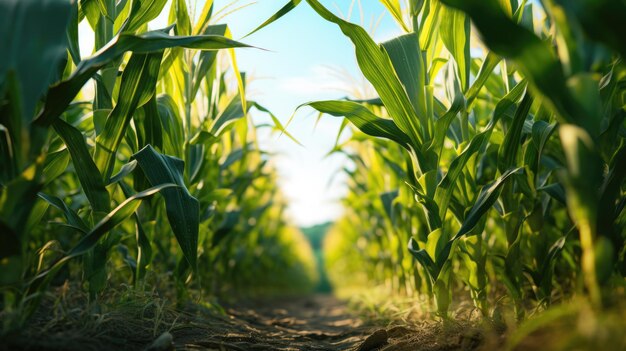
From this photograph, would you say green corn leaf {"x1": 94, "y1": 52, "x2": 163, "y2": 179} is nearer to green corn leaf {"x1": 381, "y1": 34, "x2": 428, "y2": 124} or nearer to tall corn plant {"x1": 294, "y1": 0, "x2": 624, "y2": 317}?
tall corn plant {"x1": 294, "y1": 0, "x2": 624, "y2": 317}

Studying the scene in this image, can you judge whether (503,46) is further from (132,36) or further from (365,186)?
(365,186)

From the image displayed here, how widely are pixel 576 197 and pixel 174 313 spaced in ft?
4.56

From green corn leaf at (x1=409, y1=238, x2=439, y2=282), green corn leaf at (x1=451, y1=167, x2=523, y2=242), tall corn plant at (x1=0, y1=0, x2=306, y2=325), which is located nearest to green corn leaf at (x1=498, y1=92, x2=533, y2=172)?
green corn leaf at (x1=451, y1=167, x2=523, y2=242)

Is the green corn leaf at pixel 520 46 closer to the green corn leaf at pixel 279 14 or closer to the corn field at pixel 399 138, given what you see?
the corn field at pixel 399 138

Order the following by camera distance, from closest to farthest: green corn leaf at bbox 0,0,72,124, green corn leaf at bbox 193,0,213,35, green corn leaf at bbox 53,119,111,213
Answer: green corn leaf at bbox 0,0,72,124 → green corn leaf at bbox 53,119,111,213 → green corn leaf at bbox 193,0,213,35

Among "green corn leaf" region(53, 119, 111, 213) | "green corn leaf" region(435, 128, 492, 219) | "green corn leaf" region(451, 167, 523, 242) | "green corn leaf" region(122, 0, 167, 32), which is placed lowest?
"green corn leaf" region(451, 167, 523, 242)

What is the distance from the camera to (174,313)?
1.68 meters

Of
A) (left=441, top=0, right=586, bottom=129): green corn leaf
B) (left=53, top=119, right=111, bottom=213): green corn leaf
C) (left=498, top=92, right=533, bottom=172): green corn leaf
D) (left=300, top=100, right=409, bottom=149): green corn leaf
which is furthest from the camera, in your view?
(left=300, top=100, right=409, bottom=149): green corn leaf

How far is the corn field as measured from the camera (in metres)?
0.96

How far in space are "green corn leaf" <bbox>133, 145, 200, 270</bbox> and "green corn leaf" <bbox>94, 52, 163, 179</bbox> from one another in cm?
12

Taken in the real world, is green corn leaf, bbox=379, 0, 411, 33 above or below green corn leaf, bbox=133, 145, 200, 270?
above

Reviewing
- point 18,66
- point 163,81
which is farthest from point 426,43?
point 18,66

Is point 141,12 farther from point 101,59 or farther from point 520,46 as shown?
point 520,46

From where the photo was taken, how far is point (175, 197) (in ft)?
4.75
